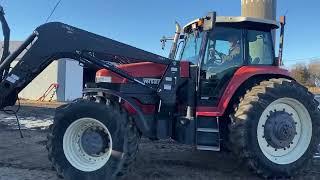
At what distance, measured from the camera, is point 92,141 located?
21.9 ft

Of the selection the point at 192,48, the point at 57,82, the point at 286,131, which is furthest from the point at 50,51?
the point at 57,82

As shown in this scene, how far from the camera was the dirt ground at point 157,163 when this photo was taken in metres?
7.12

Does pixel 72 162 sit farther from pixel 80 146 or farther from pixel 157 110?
pixel 157 110

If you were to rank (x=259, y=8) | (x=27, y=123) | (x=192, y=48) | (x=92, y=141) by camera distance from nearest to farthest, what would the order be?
(x=92, y=141) → (x=192, y=48) → (x=259, y=8) → (x=27, y=123)

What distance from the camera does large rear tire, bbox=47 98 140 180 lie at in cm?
641

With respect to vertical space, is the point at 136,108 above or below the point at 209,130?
above

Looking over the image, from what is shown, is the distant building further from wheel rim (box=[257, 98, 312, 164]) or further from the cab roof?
wheel rim (box=[257, 98, 312, 164])

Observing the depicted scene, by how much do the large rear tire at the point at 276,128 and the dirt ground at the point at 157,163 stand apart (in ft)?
1.12

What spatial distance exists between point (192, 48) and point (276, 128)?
2.01 metres

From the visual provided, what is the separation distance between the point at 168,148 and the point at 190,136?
2.82 m

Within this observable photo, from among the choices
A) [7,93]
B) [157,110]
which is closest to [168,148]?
[157,110]

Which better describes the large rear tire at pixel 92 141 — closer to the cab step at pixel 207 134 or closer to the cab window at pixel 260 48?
the cab step at pixel 207 134

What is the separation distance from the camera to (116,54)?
7.09m

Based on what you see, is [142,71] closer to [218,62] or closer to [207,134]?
[218,62]
